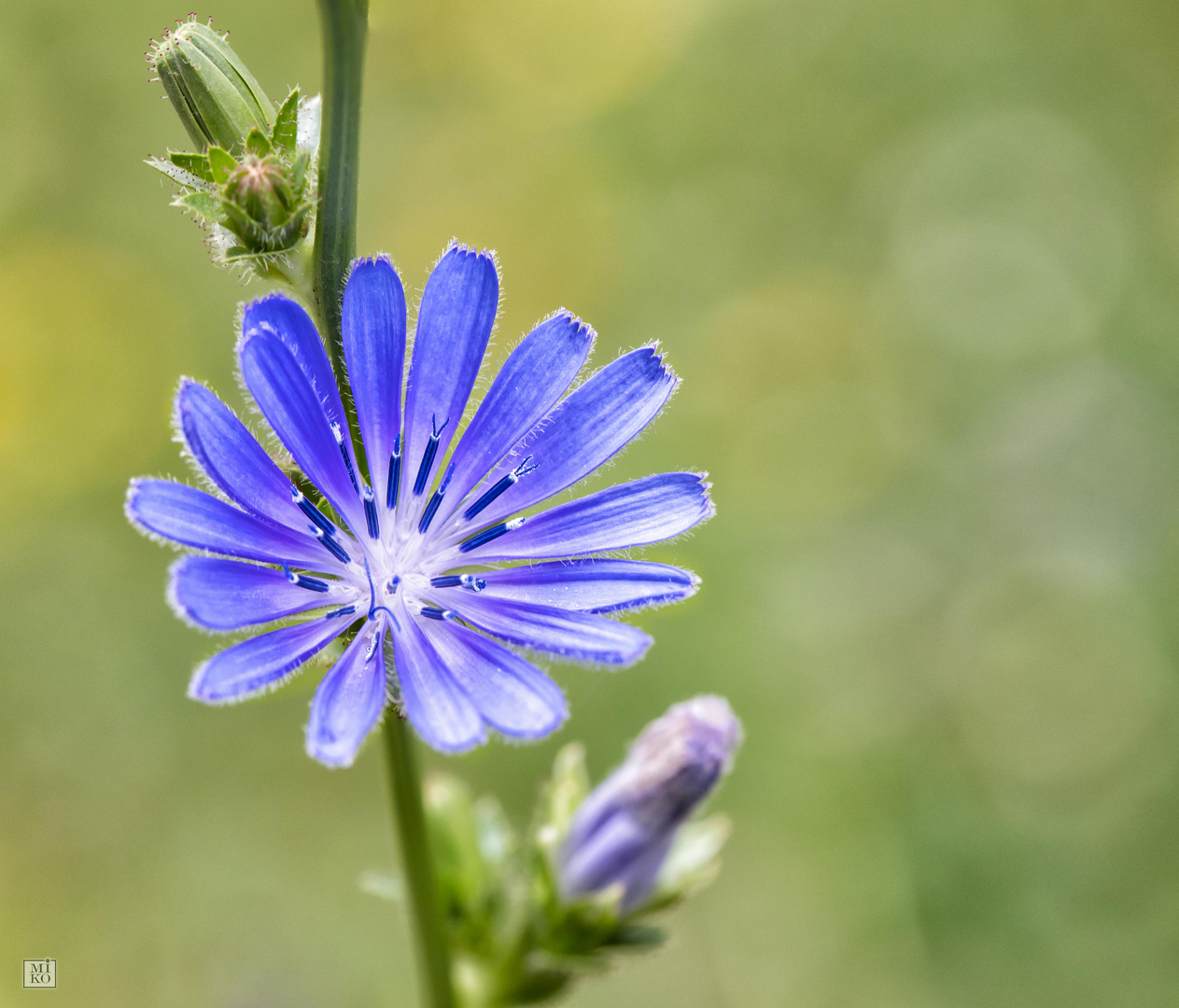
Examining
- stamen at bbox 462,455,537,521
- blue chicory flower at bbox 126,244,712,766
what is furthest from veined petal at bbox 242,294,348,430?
stamen at bbox 462,455,537,521

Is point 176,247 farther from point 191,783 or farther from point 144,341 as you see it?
point 191,783

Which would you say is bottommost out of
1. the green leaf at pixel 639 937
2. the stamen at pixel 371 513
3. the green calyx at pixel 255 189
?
the green leaf at pixel 639 937

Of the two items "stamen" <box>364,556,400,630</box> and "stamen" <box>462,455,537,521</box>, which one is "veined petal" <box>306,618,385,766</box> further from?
"stamen" <box>462,455,537,521</box>

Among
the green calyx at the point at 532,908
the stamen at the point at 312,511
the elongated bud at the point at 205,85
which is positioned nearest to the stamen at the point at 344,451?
the stamen at the point at 312,511

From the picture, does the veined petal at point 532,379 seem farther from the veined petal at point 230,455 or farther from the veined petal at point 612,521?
the veined petal at point 230,455

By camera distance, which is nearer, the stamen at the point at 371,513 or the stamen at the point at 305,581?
the stamen at the point at 305,581

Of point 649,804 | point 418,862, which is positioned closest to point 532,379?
point 418,862

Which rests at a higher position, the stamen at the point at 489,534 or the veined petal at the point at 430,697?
the stamen at the point at 489,534
